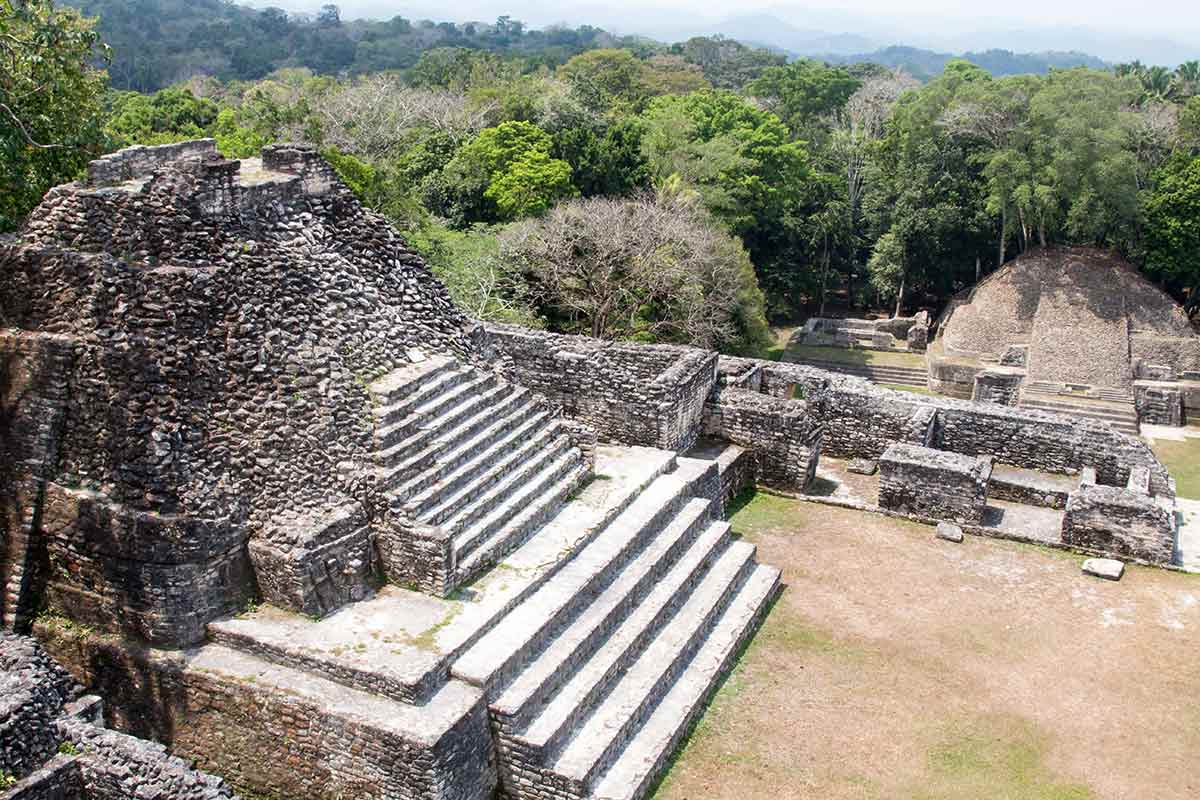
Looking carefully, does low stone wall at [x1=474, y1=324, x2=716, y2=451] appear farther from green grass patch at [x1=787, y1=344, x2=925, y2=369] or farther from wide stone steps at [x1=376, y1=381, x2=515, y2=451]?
green grass patch at [x1=787, y1=344, x2=925, y2=369]

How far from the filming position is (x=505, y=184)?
90.7 ft

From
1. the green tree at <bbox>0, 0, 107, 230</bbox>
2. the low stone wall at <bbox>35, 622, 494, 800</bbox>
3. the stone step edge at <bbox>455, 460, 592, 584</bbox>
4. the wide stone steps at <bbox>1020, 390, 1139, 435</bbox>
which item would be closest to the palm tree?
the wide stone steps at <bbox>1020, 390, 1139, 435</bbox>

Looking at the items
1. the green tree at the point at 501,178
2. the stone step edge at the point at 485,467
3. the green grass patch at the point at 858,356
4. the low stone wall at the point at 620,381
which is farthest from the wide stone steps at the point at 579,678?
the green grass patch at the point at 858,356

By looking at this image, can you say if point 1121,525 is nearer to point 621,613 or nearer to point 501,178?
point 621,613

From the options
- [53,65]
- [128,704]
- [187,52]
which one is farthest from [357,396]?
[187,52]

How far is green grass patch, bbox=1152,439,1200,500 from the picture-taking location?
18.4m

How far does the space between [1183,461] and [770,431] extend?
34.0 ft

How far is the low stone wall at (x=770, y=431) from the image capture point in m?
15.6

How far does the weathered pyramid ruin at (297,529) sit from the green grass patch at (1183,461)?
1169 cm

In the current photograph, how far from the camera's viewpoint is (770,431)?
1577 centimetres

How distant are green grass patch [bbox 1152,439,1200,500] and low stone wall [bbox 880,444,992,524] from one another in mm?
5868

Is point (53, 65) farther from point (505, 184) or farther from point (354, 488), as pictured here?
point (505, 184)

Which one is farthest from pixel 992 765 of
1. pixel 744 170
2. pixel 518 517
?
pixel 744 170

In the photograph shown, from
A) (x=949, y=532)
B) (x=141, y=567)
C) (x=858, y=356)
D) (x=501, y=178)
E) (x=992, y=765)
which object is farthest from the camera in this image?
(x=858, y=356)
